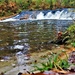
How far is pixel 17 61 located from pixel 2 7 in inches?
879

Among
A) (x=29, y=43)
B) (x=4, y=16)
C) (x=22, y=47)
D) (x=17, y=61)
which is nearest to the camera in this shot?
(x=17, y=61)

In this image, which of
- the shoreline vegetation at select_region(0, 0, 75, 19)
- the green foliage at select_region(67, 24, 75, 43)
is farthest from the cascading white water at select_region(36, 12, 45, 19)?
the green foliage at select_region(67, 24, 75, 43)

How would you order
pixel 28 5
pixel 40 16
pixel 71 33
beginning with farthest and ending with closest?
pixel 28 5, pixel 40 16, pixel 71 33

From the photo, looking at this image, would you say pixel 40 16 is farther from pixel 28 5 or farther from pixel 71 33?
pixel 71 33

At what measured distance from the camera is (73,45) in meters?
8.05

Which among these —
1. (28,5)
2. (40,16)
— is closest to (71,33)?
(40,16)

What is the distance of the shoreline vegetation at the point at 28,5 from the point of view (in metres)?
28.9

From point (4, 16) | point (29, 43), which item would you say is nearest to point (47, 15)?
point (4, 16)

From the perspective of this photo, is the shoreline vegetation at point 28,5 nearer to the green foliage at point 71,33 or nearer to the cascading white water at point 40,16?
the cascading white water at point 40,16

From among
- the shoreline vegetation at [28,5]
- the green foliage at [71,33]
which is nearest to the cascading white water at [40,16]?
the shoreline vegetation at [28,5]

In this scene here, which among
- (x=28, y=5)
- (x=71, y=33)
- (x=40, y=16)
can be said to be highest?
(x=28, y=5)

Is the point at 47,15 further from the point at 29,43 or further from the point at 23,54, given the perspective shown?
the point at 23,54

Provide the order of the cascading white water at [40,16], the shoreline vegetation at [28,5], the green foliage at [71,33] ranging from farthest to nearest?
the shoreline vegetation at [28,5], the cascading white water at [40,16], the green foliage at [71,33]

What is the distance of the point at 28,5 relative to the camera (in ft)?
101
